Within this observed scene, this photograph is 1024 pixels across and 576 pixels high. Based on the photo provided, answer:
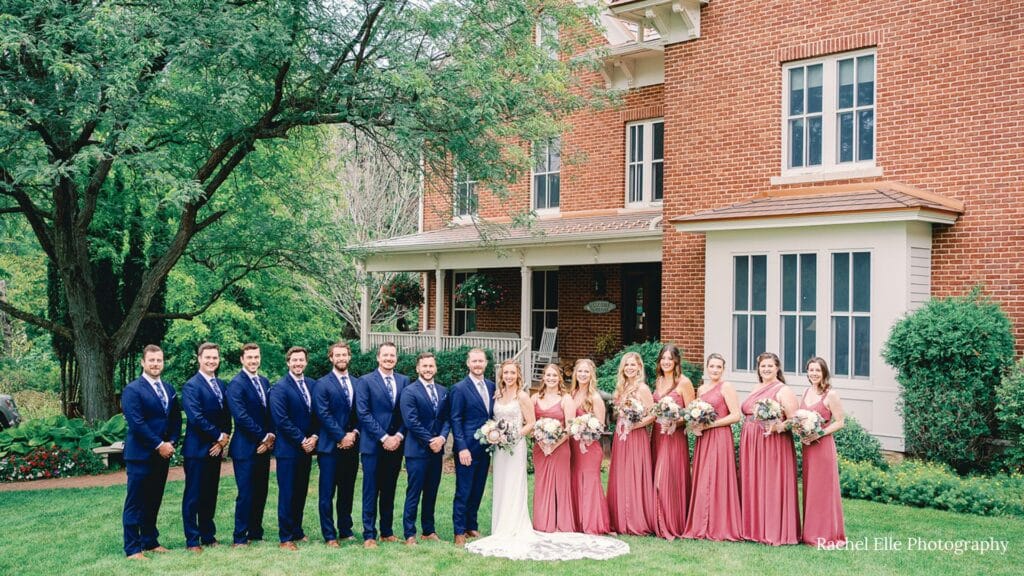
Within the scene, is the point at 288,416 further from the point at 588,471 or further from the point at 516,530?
the point at 588,471

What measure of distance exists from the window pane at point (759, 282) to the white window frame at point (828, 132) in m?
1.34

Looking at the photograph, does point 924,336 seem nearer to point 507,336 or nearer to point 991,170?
point 991,170

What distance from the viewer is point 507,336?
2100cm

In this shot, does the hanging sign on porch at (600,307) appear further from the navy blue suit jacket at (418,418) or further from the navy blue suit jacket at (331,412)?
the navy blue suit jacket at (331,412)

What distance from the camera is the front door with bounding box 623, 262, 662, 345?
19.1 meters

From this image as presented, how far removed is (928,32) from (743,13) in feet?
9.39

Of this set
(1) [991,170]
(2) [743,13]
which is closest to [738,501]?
Answer: (1) [991,170]

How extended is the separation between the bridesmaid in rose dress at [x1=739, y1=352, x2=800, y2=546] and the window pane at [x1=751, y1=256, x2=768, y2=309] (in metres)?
5.38

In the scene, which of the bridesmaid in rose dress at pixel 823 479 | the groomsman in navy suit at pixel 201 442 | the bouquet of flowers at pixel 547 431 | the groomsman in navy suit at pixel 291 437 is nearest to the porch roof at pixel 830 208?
the bridesmaid in rose dress at pixel 823 479

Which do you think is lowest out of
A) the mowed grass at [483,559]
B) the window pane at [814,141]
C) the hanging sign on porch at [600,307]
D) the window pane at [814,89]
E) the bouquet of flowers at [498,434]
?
the mowed grass at [483,559]

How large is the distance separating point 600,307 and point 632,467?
10.9m

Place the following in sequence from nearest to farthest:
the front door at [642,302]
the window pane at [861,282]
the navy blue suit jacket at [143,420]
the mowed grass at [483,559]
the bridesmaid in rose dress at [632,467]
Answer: the mowed grass at [483,559] < the navy blue suit jacket at [143,420] < the bridesmaid in rose dress at [632,467] < the window pane at [861,282] < the front door at [642,302]

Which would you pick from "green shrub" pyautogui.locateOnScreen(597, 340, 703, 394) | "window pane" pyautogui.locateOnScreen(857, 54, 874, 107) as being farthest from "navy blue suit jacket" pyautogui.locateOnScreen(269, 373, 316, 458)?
"window pane" pyautogui.locateOnScreen(857, 54, 874, 107)

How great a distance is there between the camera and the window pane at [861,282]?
493 inches
